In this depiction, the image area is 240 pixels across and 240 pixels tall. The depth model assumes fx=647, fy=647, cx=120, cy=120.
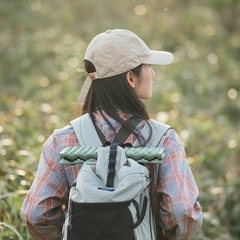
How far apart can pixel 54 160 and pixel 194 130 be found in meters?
4.29

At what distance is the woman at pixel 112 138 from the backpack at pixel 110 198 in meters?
0.16

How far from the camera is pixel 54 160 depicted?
121 inches

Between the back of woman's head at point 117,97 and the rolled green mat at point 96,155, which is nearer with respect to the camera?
the rolled green mat at point 96,155

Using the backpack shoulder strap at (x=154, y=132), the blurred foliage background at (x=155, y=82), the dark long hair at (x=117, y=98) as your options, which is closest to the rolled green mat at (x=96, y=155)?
the backpack shoulder strap at (x=154, y=132)

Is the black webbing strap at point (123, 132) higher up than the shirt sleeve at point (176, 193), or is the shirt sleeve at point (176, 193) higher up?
the black webbing strap at point (123, 132)

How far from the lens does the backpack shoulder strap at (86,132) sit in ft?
9.93

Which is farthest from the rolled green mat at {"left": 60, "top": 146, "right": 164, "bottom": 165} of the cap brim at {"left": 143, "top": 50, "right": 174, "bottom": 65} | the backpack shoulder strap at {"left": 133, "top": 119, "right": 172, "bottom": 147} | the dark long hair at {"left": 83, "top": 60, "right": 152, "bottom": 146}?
the cap brim at {"left": 143, "top": 50, "right": 174, "bottom": 65}

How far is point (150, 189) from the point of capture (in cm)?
304

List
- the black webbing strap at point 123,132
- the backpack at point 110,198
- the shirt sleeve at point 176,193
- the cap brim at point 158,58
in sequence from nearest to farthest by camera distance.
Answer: the backpack at point 110,198 → the shirt sleeve at point 176,193 → the black webbing strap at point 123,132 → the cap brim at point 158,58

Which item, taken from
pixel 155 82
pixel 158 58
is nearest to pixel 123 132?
pixel 158 58

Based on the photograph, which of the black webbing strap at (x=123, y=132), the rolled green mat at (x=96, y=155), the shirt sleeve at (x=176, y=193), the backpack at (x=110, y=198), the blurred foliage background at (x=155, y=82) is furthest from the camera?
the blurred foliage background at (x=155, y=82)

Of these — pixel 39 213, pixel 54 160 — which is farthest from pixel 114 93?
pixel 39 213

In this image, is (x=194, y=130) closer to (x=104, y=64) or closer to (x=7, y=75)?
(x=104, y=64)

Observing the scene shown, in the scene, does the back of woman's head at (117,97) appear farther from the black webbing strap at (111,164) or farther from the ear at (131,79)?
the black webbing strap at (111,164)
